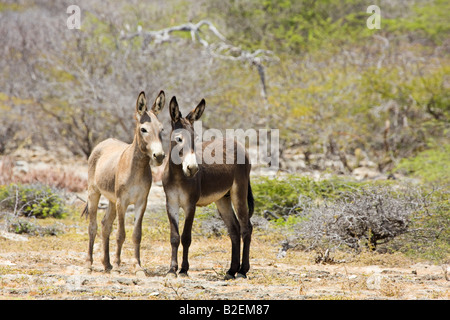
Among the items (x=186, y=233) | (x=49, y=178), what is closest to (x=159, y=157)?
(x=186, y=233)

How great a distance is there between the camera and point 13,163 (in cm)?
1579

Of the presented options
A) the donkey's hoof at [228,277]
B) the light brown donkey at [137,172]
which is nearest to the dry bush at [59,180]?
the light brown donkey at [137,172]

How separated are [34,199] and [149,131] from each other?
5.57 m

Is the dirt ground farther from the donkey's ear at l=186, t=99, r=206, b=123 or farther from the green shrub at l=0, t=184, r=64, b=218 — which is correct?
the donkey's ear at l=186, t=99, r=206, b=123

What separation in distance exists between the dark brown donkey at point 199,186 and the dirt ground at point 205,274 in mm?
424

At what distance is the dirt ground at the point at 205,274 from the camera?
5777 millimetres

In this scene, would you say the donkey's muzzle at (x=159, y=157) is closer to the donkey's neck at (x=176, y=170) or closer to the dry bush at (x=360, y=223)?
the donkey's neck at (x=176, y=170)

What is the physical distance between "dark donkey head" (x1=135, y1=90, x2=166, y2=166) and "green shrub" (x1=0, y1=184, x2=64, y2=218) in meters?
5.04

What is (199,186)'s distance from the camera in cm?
683

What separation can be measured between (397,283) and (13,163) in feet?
39.7

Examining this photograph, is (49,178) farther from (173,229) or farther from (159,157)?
(159,157)

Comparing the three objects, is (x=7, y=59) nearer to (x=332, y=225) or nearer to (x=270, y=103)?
(x=270, y=103)

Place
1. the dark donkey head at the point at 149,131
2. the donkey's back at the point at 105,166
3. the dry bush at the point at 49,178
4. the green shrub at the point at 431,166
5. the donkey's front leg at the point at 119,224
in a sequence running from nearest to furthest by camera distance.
Answer: the dark donkey head at the point at 149,131
the donkey's front leg at the point at 119,224
the donkey's back at the point at 105,166
the green shrub at the point at 431,166
the dry bush at the point at 49,178
